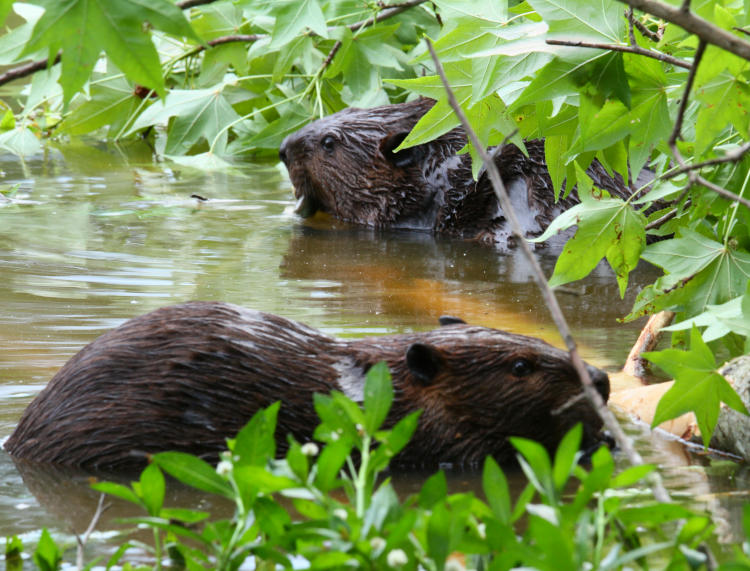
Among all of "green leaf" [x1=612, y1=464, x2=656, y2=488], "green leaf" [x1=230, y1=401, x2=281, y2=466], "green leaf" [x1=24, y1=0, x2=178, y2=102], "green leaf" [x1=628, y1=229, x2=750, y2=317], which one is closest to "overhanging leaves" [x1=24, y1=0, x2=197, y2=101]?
"green leaf" [x1=24, y1=0, x2=178, y2=102]

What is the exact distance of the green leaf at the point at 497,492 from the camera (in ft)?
5.86

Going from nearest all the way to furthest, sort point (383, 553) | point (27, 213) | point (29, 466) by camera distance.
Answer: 1. point (383, 553)
2. point (29, 466)
3. point (27, 213)

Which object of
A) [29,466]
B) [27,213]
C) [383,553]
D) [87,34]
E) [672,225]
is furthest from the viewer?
[27,213]

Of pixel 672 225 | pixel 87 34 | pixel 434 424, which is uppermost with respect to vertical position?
pixel 87 34

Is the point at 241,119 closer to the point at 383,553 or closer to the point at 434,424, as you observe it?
the point at 434,424

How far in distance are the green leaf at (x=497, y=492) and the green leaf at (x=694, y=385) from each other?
84cm

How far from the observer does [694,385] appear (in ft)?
8.48

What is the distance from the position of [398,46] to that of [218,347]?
4.36m

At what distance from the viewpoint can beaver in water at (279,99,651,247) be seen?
5988mm

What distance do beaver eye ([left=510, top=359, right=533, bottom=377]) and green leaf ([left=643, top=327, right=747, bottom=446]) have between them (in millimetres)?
469

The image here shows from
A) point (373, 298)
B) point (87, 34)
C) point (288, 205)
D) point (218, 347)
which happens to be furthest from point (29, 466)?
point (288, 205)

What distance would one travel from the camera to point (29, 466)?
9.15ft

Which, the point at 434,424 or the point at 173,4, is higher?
the point at 173,4

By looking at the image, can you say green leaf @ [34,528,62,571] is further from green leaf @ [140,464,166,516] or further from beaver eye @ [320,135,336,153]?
beaver eye @ [320,135,336,153]
